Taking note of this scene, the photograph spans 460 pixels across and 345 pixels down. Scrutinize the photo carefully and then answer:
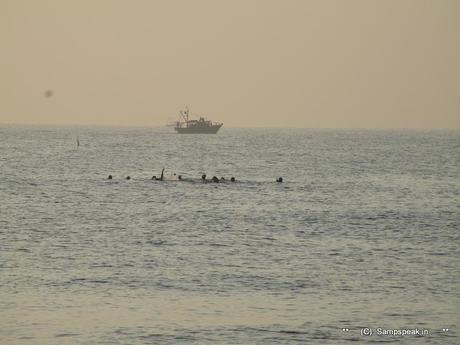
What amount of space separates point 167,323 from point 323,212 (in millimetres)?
40754

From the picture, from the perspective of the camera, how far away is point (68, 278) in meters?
40.8

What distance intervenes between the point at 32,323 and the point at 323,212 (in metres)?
42.5

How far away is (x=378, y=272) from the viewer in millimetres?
43969

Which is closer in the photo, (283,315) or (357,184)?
(283,315)

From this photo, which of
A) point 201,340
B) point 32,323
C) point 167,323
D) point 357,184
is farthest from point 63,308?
point 357,184

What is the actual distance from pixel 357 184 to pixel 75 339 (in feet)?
262

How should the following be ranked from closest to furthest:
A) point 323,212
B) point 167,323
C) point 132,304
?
1. point 167,323
2. point 132,304
3. point 323,212

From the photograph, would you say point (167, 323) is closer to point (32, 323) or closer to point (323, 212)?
point (32, 323)

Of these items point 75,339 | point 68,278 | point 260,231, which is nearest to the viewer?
point 75,339

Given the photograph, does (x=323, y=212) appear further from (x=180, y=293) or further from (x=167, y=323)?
(x=167, y=323)

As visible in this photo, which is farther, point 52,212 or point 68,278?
point 52,212

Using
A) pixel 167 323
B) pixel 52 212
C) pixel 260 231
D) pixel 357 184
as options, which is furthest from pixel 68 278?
pixel 357 184


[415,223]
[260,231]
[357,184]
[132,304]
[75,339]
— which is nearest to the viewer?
[75,339]

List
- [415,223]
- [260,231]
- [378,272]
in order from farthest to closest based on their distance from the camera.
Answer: [415,223] < [260,231] < [378,272]
